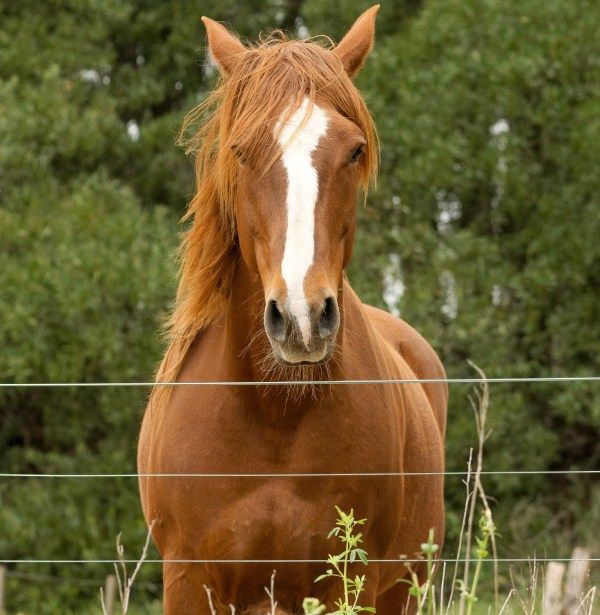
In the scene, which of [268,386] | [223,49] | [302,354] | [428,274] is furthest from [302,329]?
[428,274]

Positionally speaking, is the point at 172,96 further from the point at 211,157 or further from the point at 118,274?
the point at 211,157

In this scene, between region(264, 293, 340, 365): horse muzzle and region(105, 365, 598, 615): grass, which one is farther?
region(264, 293, 340, 365): horse muzzle

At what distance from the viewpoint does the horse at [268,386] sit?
12.0ft

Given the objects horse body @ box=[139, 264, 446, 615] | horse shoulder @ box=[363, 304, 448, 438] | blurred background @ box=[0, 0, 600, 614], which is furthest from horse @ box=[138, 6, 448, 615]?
blurred background @ box=[0, 0, 600, 614]

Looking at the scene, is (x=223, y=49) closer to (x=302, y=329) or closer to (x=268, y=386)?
(x=268, y=386)

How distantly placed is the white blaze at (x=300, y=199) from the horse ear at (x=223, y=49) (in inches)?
20.0

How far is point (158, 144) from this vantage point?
13.6 meters

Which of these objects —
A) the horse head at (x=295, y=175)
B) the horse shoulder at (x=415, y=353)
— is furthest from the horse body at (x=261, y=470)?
the horse shoulder at (x=415, y=353)

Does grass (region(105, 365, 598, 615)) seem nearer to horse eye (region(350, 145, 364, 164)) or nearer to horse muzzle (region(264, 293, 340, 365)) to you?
horse muzzle (region(264, 293, 340, 365))

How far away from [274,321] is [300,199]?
0.37 m

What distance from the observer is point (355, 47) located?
424cm

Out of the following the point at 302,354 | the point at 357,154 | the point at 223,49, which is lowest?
the point at 302,354

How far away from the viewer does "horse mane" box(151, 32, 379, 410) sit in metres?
3.73

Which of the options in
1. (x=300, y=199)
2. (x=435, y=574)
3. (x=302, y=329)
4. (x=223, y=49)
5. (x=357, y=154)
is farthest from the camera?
(x=435, y=574)
